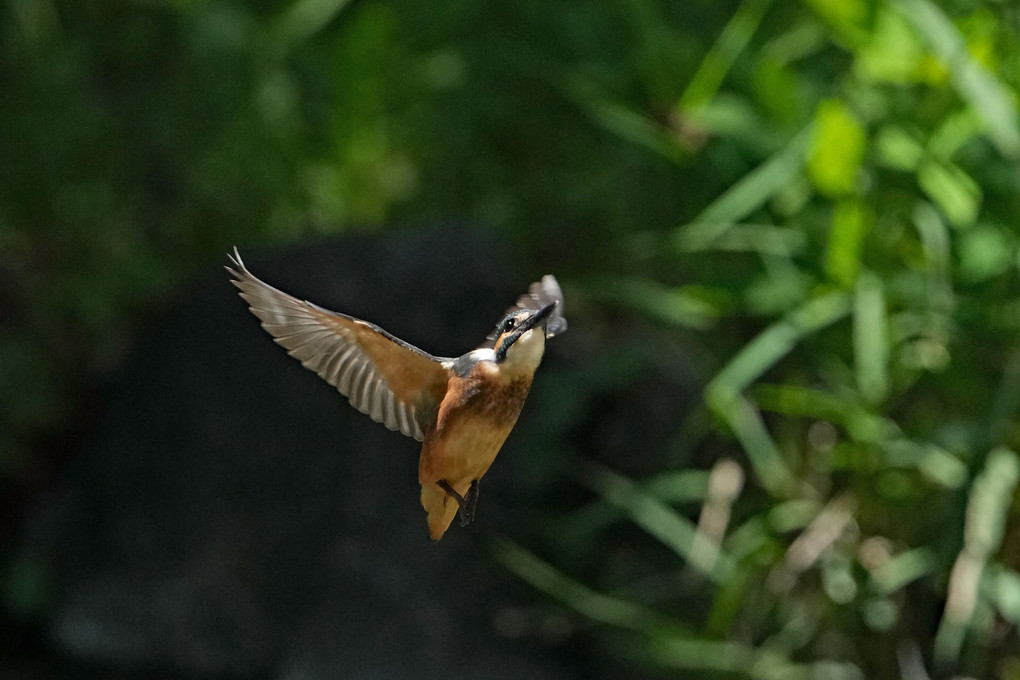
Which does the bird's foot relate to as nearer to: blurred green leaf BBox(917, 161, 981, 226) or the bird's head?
Result: the bird's head

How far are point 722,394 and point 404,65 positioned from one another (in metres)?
1.27

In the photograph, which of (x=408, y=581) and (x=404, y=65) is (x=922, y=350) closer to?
(x=408, y=581)

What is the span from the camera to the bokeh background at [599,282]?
1729 mm

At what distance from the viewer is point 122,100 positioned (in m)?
2.77

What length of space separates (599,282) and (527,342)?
1.72 metres

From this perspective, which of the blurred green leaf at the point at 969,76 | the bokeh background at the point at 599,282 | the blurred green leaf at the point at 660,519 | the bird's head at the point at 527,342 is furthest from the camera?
the blurred green leaf at the point at 660,519

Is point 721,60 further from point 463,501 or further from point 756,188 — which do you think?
point 463,501

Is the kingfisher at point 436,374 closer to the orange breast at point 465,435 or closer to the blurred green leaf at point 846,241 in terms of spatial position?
the orange breast at point 465,435

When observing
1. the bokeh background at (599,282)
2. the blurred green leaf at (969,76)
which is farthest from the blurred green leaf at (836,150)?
the blurred green leaf at (969,76)

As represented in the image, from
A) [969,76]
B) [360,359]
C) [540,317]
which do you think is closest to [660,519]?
[969,76]

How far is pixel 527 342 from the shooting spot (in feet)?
1.77

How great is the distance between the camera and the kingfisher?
1.82 ft

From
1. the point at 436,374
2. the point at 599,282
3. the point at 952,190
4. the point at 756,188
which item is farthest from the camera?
the point at 599,282

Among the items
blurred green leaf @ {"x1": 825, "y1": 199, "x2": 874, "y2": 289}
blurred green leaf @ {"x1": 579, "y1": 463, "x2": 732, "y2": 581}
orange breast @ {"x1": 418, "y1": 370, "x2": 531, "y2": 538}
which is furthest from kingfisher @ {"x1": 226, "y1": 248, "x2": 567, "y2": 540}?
blurred green leaf @ {"x1": 579, "y1": 463, "x2": 732, "y2": 581}
